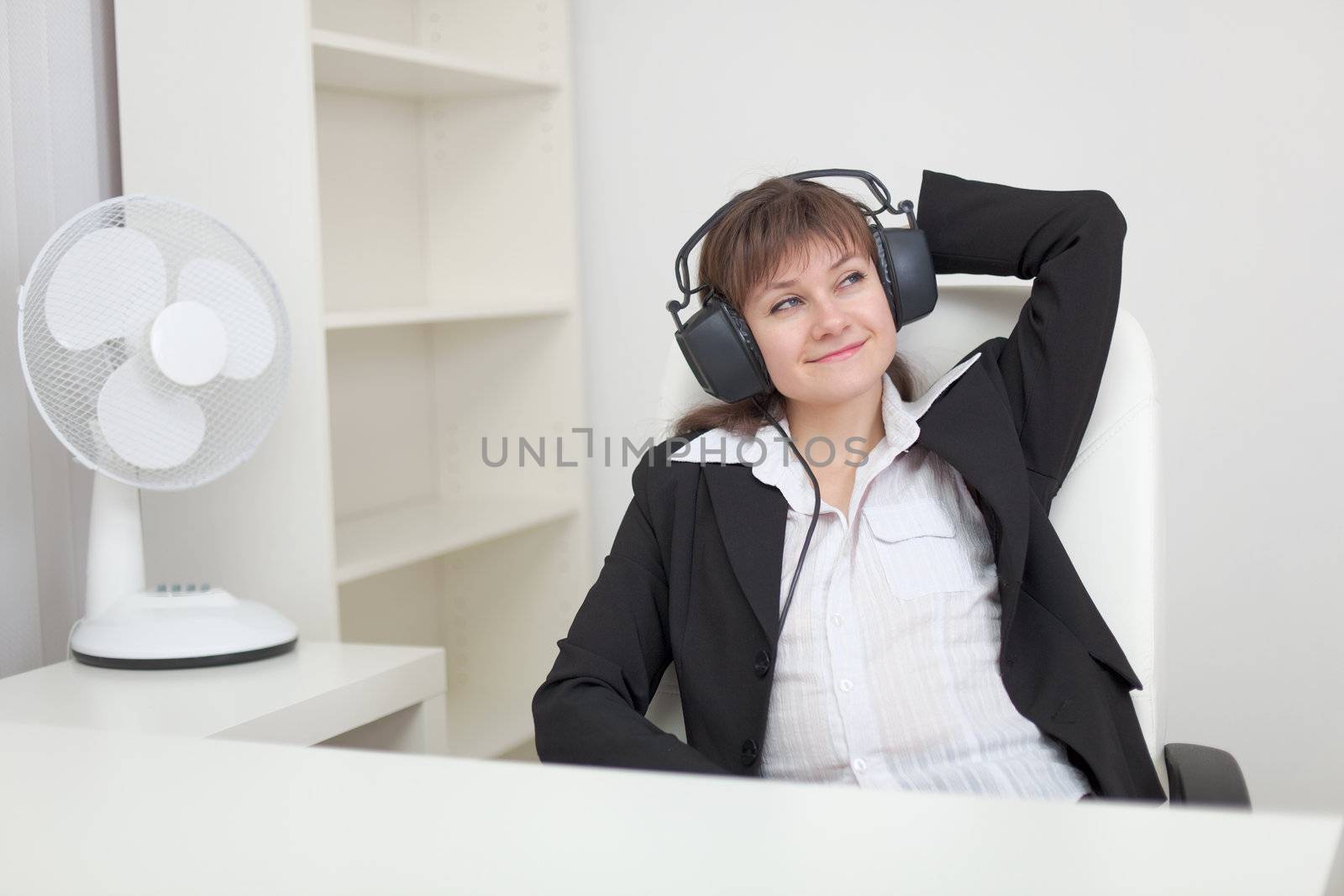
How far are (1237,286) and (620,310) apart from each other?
3.82 ft

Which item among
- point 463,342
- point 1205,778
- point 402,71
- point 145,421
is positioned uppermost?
point 402,71

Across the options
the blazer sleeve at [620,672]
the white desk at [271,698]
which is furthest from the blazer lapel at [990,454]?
the white desk at [271,698]

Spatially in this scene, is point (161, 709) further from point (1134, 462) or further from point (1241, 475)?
point (1241, 475)

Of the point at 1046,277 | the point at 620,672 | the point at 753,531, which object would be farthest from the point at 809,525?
the point at 1046,277

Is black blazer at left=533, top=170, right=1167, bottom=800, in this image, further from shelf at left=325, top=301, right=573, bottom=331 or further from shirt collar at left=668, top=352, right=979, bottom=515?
shelf at left=325, top=301, right=573, bottom=331

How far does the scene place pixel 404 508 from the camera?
2580 mm

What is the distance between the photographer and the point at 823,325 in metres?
1.42

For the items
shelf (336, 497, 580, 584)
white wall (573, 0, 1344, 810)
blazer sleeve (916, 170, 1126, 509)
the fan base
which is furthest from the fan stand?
white wall (573, 0, 1344, 810)

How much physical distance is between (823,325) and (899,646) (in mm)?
369

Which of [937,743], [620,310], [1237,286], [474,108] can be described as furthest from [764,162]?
[937,743]

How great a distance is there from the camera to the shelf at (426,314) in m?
1.93

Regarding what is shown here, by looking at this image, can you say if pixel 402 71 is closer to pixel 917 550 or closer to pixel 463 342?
pixel 463 342

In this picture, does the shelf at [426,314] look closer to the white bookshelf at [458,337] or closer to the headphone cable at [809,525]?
the white bookshelf at [458,337]

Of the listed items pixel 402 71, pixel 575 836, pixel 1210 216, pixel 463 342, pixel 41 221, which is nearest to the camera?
pixel 575 836
